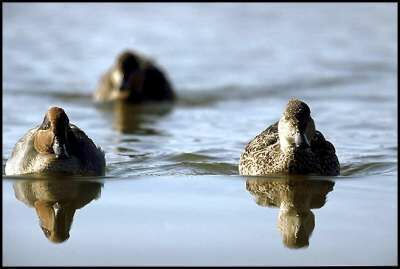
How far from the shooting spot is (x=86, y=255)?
9.23 metres

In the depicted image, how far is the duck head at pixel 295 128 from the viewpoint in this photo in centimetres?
1225

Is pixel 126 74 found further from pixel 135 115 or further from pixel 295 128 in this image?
pixel 295 128

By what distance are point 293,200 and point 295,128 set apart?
996 mm

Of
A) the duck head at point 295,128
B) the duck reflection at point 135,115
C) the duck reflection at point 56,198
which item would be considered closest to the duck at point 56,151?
the duck reflection at point 56,198

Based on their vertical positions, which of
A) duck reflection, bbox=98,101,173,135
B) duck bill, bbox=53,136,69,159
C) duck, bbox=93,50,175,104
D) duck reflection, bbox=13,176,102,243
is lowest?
duck reflection, bbox=13,176,102,243

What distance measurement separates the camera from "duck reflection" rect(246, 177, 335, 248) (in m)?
10.2

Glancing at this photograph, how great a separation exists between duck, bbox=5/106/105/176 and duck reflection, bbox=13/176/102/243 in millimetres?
189

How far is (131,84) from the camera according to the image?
19.8m

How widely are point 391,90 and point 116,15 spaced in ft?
32.7

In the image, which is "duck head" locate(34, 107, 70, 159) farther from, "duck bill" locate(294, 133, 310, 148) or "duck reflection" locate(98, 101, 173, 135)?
"duck reflection" locate(98, 101, 173, 135)

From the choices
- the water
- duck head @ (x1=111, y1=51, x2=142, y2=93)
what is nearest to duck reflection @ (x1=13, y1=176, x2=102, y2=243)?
the water

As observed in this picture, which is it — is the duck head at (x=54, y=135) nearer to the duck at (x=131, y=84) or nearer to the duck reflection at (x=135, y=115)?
the duck reflection at (x=135, y=115)

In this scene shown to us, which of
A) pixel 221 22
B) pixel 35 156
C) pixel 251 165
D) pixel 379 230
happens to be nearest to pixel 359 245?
pixel 379 230

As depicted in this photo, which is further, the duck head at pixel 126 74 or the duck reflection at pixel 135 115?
the duck head at pixel 126 74
